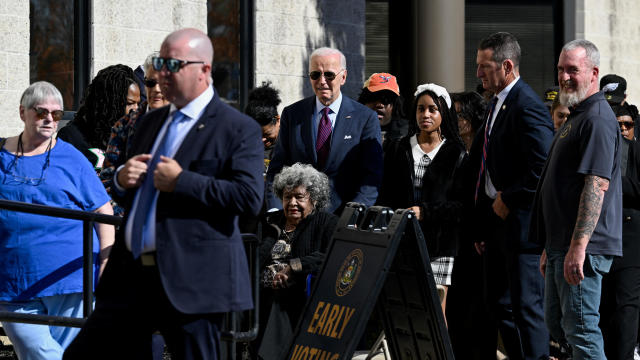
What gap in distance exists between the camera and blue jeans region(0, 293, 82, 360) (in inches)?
257

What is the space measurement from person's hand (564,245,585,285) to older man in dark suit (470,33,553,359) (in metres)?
0.87

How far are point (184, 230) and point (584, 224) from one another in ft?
8.34

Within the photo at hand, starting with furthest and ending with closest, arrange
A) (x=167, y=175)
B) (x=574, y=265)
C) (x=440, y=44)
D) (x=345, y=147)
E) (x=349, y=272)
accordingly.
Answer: (x=440, y=44), (x=345, y=147), (x=349, y=272), (x=574, y=265), (x=167, y=175)

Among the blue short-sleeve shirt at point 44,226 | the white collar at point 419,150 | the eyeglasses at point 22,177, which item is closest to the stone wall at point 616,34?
the white collar at point 419,150

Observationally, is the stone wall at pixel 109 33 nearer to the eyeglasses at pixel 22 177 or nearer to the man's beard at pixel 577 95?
the eyeglasses at pixel 22 177

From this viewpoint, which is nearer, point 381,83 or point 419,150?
point 419,150

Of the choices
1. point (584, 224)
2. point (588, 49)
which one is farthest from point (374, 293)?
point (588, 49)

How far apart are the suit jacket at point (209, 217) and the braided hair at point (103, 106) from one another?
321 cm

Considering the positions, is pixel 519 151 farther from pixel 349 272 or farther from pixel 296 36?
pixel 296 36

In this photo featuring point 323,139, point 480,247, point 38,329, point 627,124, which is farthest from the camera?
point 627,124

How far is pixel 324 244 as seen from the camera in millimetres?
8016

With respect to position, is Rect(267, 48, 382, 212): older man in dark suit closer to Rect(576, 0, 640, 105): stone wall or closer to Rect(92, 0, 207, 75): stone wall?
Rect(92, 0, 207, 75): stone wall

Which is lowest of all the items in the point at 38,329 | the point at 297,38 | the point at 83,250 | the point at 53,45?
the point at 38,329

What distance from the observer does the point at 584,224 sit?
630cm
